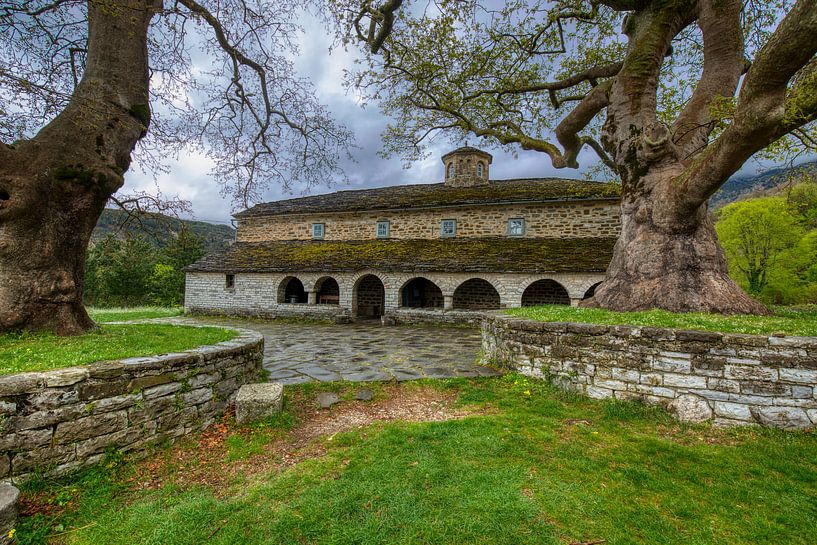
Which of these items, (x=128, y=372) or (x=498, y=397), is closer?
(x=128, y=372)

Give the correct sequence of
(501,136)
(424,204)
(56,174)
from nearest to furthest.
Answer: (56,174) < (501,136) < (424,204)

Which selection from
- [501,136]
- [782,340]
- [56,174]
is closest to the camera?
[782,340]

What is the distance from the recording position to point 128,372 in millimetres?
3078

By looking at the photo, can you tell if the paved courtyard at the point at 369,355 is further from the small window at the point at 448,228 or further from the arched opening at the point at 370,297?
the small window at the point at 448,228

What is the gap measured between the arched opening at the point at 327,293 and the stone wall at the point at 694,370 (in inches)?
461

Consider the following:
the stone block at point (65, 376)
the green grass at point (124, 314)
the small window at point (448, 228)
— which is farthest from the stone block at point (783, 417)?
the green grass at point (124, 314)

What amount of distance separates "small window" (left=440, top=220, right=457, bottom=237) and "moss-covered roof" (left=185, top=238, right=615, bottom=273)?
40cm

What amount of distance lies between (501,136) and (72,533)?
11368 mm

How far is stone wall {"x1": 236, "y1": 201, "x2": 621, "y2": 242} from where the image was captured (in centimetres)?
1362

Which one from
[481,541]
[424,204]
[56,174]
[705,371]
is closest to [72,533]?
[481,541]

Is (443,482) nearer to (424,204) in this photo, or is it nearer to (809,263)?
(424,204)

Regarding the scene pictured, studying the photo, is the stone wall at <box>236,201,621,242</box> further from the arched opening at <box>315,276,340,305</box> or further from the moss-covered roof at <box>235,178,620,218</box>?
the arched opening at <box>315,276,340,305</box>

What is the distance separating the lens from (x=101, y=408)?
2.89 m

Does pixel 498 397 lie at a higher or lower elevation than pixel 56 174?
lower
